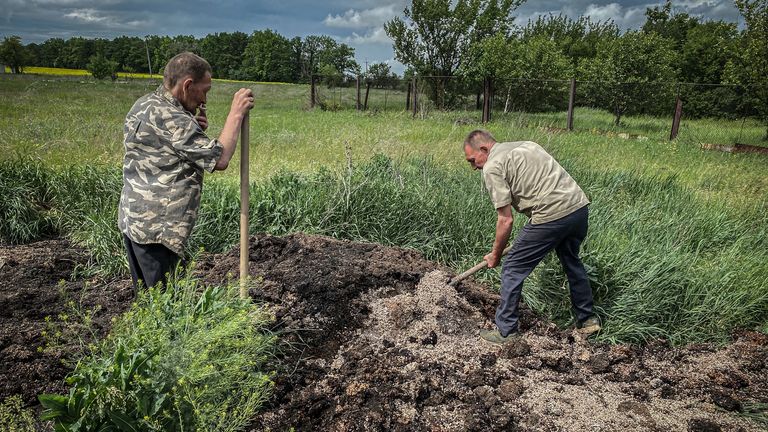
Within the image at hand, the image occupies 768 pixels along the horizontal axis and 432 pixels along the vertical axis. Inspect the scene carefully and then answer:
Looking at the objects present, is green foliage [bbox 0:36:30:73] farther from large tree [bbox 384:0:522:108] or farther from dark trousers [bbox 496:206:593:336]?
dark trousers [bbox 496:206:593:336]

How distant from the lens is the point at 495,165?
11.2 feet

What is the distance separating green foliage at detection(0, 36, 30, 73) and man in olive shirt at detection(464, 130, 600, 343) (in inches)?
1080

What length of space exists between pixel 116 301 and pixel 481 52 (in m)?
21.3

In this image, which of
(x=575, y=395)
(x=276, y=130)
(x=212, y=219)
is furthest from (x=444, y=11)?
(x=575, y=395)

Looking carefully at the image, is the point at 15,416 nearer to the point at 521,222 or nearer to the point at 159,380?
the point at 159,380

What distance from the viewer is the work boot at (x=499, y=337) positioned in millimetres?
3590

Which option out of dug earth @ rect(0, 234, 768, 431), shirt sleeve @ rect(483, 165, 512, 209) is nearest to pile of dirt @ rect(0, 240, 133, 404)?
dug earth @ rect(0, 234, 768, 431)

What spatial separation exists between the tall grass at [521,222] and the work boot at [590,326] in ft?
0.38

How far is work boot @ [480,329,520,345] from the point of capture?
3590 millimetres

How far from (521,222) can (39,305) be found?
4105mm

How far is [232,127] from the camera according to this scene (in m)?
2.68

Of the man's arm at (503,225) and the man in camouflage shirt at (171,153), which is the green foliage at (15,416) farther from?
the man's arm at (503,225)

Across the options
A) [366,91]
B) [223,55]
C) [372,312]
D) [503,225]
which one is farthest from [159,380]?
[223,55]

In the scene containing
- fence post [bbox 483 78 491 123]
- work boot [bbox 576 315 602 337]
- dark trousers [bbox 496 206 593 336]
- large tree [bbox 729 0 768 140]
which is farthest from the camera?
fence post [bbox 483 78 491 123]
